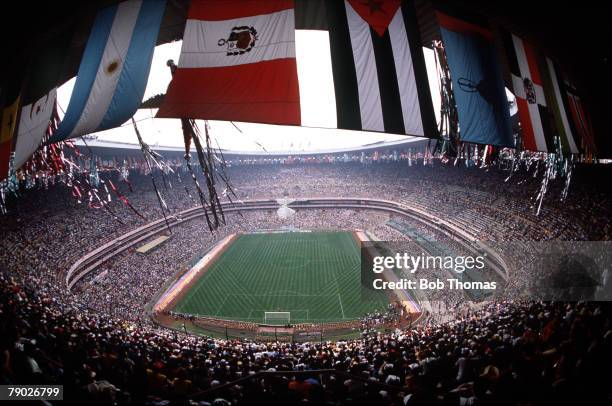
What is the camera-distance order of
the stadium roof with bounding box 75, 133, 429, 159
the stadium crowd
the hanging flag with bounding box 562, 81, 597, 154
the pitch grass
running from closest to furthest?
1. the stadium crowd
2. the hanging flag with bounding box 562, 81, 597, 154
3. the pitch grass
4. the stadium roof with bounding box 75, 133, 429, 159

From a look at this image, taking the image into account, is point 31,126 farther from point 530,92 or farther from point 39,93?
point 530,92

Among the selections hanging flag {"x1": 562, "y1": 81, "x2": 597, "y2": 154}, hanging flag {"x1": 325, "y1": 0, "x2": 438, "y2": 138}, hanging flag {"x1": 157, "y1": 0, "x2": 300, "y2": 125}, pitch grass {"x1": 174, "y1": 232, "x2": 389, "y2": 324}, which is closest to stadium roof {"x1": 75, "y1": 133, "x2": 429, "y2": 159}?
pitch grass {"x1": 174, "y1": 232, "x2": 389, "y2": 324}

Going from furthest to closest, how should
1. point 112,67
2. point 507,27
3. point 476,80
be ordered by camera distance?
1. point 507,27
2. point 476,80
3. point 112,67

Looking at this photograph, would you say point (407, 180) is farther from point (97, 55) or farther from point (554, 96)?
point (97, 55)

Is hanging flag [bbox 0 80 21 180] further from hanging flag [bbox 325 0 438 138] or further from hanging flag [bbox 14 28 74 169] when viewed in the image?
hanging flag [bbox 325 0 438 138]

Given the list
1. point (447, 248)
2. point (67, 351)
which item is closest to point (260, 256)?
point (447, 248)

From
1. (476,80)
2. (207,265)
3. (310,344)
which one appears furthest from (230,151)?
(476,80)
